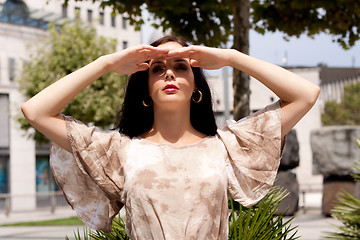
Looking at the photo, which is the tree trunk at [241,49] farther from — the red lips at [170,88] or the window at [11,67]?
the window at [11,67]

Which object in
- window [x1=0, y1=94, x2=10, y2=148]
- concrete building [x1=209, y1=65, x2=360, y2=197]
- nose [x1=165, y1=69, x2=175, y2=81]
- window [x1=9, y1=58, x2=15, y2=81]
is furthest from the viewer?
concrete building [x1=209, y1=65, x2=360, y2=197]

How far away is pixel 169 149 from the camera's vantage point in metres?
2.66

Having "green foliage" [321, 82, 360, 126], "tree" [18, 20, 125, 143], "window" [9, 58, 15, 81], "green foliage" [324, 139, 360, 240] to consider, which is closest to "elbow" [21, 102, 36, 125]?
"green foliage" [324, 139, 360, 240]

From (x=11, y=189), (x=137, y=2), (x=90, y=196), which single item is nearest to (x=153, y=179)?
(x=90, y=196)

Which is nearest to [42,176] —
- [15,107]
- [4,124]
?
[4,124]

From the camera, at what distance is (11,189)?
27.0 meters

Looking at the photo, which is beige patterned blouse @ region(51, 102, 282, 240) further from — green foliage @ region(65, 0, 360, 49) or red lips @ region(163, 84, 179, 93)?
green foliage @ region(65, 0, 360, 49)

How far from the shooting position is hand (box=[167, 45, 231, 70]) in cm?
259

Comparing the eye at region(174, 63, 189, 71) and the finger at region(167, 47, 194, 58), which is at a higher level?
the finger at region(167, 47, 194, 58)

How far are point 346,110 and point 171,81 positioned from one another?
186 ft

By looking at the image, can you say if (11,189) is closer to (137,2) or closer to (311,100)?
(137,2)

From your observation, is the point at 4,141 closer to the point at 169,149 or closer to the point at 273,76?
the point at 169,149

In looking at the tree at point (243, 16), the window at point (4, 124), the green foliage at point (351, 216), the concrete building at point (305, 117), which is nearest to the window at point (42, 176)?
the window at point (4, 124)

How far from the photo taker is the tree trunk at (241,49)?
7184mm
